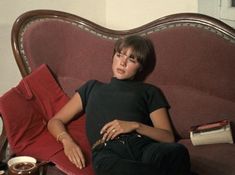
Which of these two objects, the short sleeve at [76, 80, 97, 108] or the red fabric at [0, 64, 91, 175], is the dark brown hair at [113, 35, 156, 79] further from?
the red fabric at [0, 64, 91, 175]

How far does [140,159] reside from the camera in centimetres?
157

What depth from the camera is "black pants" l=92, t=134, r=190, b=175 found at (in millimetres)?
1421

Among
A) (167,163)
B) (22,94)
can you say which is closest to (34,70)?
(22,94)

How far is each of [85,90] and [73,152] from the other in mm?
391

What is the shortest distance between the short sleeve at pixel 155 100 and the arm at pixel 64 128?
360 mm

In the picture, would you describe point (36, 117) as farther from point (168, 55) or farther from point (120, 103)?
point (168, 55)

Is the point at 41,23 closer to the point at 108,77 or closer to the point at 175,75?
the point at 108,77

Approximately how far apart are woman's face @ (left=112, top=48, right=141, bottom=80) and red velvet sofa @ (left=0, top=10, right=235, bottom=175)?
143 mm

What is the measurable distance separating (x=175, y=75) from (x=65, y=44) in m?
0.64

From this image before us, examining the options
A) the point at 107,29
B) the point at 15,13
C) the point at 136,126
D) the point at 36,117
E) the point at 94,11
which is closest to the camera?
the point at 136,126

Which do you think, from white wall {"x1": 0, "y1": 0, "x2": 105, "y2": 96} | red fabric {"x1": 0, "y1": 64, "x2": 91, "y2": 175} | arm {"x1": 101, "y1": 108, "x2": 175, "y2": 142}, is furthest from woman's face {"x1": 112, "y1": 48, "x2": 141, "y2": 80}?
white wall {"x1": 0, "y1": 0, "x2": 105, "y2": 96}

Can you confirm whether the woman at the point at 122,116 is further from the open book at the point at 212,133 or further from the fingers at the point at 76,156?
the open book at the point at 212,133

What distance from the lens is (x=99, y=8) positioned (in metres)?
2.62

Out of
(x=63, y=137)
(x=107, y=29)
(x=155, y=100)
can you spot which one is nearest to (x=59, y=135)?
(x=63, y=137)
